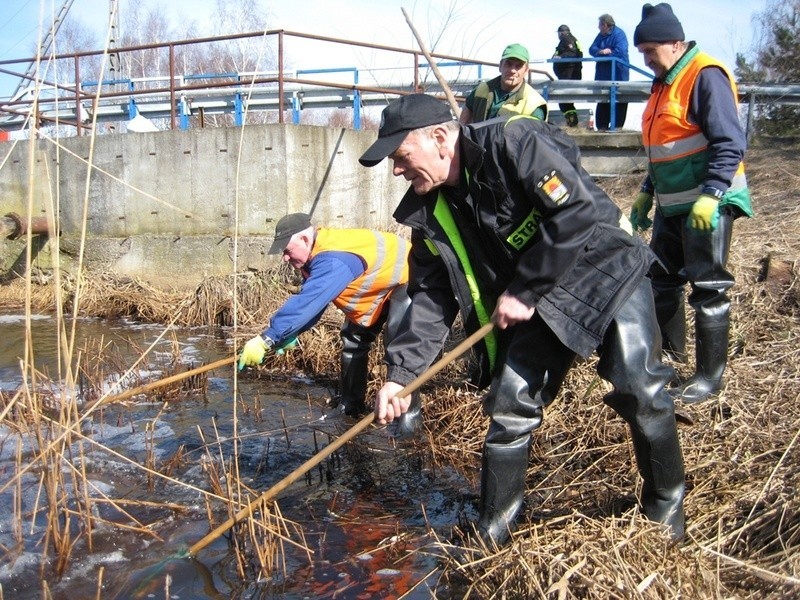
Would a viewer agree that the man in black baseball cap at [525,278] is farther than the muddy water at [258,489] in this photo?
No

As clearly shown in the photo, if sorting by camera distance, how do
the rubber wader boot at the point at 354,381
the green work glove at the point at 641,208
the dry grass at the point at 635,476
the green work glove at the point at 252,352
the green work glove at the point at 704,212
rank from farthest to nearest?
the rubber wader boot at the point at 354,381 < the green work glove at the point at 641,208 < the green work glove at the point at 252,352 < the green work glove at the point at 704,212 < the dry grass at the point at 635,476

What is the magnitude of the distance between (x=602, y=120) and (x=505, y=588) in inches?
465

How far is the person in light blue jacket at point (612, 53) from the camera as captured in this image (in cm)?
1231

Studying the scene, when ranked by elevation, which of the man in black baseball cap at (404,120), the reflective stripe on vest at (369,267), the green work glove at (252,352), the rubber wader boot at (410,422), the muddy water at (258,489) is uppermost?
→ the man in black baseball cap at (404,120)

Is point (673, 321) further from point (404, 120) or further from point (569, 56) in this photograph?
point (569, 56)

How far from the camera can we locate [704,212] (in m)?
3.73

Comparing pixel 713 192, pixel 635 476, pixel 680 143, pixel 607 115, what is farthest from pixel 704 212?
pixel 607 115

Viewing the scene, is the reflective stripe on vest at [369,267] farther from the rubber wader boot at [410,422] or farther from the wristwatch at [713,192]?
the wristwatch at [713,192]

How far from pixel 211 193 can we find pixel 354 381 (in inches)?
212

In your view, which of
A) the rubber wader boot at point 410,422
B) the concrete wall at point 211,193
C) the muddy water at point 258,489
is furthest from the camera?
the concrete wall at point 211,193

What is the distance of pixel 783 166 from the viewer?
10430mm

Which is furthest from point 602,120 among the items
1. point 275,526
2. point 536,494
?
point 275,526

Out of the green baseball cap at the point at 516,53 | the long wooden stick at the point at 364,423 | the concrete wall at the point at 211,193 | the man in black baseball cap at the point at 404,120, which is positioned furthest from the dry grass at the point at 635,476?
the concrete wall at the point at 211,193

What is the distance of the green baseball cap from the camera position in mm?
5477
